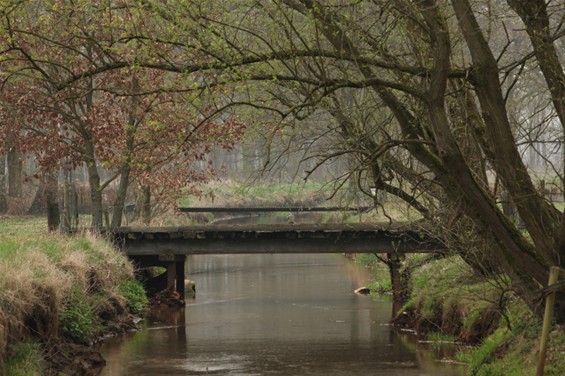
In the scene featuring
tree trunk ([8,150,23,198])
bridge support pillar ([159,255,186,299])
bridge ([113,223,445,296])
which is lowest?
bridge support pillar ([159,255,186,299])

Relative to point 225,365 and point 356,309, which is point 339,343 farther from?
point 356,309

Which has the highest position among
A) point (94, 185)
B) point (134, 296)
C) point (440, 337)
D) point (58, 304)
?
point (94, 185)

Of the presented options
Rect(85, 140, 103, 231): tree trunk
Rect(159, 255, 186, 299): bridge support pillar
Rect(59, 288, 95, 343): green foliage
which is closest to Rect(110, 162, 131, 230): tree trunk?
Rect(85, 140, 103, 231): tree trunk

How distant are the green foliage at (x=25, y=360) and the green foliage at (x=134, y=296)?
29.4ft

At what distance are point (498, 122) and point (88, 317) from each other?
1004 centimetres

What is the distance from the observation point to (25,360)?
15.8m

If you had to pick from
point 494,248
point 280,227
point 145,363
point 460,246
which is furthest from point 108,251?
point 494,248

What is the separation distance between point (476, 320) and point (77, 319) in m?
7.53

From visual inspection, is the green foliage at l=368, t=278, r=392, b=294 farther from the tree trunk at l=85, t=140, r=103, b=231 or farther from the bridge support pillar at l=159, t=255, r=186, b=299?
the tree trunk at l=85, t=140, r=103, b=231

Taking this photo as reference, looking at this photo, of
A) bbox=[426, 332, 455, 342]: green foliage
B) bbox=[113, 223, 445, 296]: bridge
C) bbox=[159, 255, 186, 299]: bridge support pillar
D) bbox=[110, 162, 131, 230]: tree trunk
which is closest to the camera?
bbox=[426, 332, 455, 342]: green foliage

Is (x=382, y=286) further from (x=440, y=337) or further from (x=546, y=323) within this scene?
(x=546, y=323)

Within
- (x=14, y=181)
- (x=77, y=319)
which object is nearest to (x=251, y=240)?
(x=77, y=319)

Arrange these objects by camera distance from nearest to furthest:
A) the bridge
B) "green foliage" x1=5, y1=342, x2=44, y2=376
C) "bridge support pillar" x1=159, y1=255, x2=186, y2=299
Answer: "green foliage" x1=5, y1=342, x2=44, y2=376, the bridge, "bridge support pillar" x1=159, y1=255, x2=186, y2=299

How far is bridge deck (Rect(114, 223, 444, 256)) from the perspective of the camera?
28094 mm
